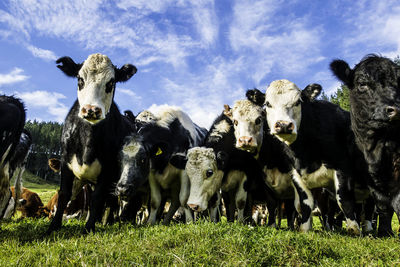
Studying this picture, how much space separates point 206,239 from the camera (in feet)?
12.2

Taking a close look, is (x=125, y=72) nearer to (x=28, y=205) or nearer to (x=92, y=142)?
(x=92, y=142)

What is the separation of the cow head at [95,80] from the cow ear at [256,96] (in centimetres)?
270

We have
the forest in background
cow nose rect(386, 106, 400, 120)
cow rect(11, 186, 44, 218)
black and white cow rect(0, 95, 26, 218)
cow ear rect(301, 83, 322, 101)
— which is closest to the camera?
cow nose rect(386, 106, 400, 120)

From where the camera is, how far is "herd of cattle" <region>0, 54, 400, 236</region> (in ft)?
16.6

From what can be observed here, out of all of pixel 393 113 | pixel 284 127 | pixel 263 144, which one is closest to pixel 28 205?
pixel 263 144

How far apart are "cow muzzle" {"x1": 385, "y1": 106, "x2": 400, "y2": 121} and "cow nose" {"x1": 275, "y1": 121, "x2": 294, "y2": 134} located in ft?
5.10

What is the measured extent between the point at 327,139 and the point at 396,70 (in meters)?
1.76

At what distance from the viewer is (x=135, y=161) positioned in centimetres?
625

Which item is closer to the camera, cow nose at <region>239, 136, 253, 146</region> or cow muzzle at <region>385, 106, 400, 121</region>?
cow muzzle at <region>385, 106, 400, 121</region>

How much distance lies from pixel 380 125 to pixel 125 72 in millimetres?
4811

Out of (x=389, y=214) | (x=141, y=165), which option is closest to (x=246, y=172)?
(x=141, y=165)

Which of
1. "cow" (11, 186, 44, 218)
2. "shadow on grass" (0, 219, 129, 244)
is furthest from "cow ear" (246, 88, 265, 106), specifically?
"cow" (11, 186, 44, 218)

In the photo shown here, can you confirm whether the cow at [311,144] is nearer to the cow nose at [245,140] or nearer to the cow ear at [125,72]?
the cow nose at [245,140]

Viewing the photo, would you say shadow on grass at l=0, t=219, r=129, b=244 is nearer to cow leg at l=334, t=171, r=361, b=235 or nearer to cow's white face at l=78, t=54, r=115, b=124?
cow's white face at l=78, t=54, r=115, b=124
